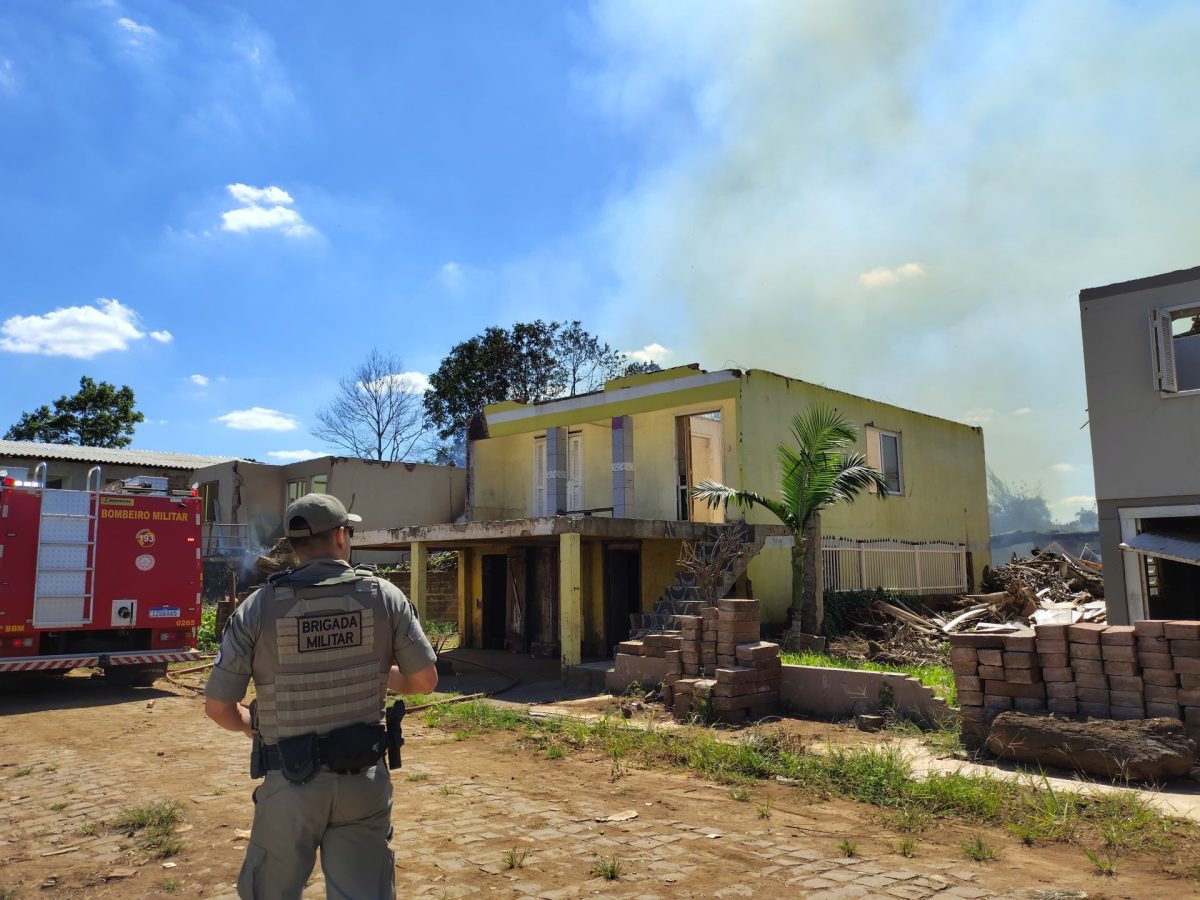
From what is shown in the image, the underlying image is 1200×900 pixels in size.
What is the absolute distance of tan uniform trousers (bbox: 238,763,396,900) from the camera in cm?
293

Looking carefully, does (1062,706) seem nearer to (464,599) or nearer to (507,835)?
(507,835)

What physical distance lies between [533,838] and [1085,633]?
477 cm

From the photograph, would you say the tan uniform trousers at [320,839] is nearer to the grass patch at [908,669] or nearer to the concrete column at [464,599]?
the grass patch at [908,669]

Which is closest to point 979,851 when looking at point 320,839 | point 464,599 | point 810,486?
point 320,839

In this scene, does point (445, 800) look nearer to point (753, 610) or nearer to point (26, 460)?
point (753, 610)

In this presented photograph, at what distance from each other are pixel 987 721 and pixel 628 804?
3358 mm

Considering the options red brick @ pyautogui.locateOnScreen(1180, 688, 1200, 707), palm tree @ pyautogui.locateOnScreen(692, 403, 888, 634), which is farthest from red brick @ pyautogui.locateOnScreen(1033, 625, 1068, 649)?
palm tree @ pyautogui.locateOnScreen(692, 403, 888, 634)

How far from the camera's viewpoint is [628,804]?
240 inches

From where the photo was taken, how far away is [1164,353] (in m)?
9.70

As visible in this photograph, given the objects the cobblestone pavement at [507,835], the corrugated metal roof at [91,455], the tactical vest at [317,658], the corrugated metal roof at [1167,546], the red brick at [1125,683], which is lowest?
the cobblestone pavement at [507,835]

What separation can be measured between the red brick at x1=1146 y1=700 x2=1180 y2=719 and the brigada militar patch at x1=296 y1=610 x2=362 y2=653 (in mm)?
6337

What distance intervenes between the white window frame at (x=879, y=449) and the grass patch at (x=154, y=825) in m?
14.8

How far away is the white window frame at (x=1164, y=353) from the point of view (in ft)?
31.7

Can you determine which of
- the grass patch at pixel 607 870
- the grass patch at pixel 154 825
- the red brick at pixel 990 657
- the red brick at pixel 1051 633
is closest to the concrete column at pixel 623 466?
the red brick at pixel 990 657
